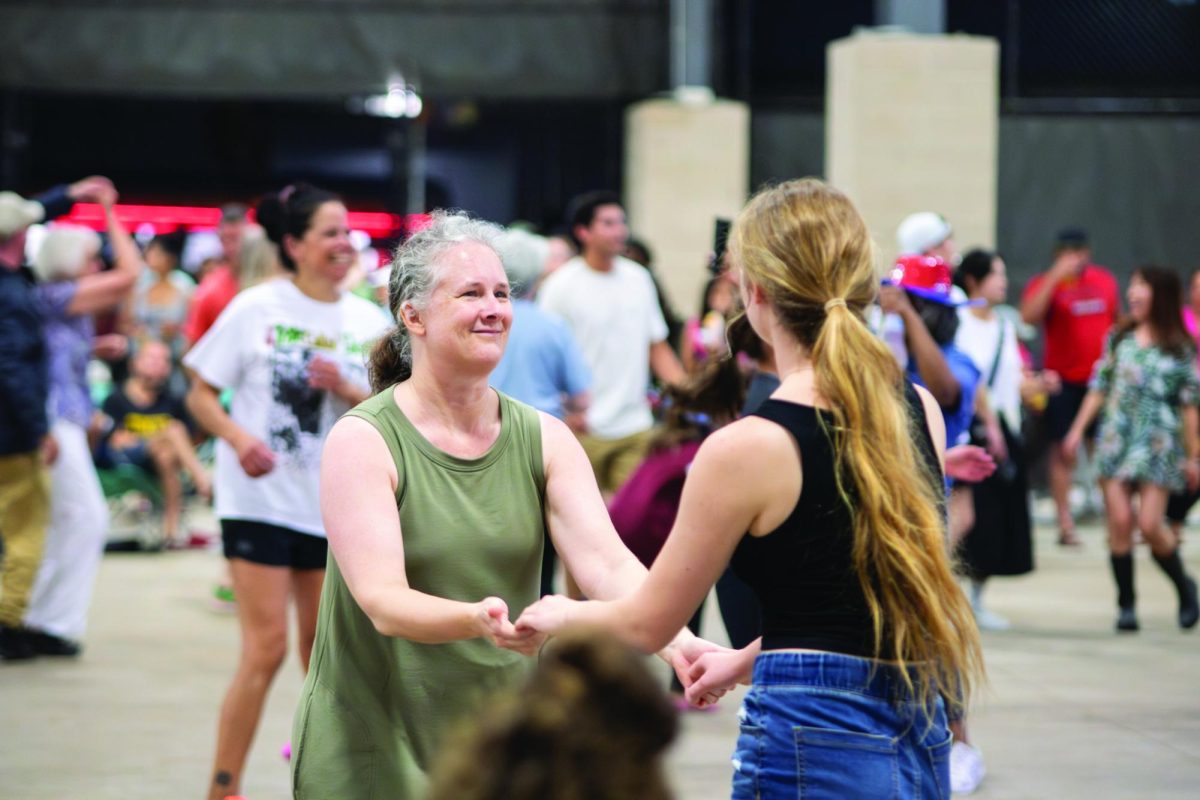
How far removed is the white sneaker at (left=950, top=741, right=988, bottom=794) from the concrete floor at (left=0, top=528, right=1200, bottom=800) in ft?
0.19

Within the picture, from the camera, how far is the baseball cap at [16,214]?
7930 millimetres

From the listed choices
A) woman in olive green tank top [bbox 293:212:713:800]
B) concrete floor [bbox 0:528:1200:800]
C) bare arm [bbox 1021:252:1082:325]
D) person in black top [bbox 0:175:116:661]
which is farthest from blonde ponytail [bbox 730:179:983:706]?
bare arm [bbox 1021:252:1082:325]

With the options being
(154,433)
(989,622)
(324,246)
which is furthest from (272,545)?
(154,433)

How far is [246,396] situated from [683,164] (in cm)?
1052

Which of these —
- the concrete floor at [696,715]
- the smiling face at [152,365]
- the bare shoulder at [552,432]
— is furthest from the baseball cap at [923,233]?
the smiling face at [152,365]

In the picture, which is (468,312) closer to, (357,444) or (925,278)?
(357,444)

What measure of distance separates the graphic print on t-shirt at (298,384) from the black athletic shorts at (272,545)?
1.01 ft

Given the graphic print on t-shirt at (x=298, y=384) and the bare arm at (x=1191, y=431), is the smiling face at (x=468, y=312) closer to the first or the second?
the graphic print on t-shirt at (x=298, y=384)

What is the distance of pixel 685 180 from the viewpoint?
15.7 meters

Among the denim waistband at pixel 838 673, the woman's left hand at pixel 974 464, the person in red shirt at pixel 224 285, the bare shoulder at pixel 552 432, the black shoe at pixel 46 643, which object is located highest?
the person in red shirt at pixel 224 285

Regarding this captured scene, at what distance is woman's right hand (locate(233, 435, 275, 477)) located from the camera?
5.37 meters

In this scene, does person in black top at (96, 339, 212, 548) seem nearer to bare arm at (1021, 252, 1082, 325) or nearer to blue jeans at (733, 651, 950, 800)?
bare arm at (1021, 252, 1082, 325)

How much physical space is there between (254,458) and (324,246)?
763 mm

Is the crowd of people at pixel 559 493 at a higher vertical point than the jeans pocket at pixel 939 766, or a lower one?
higher
